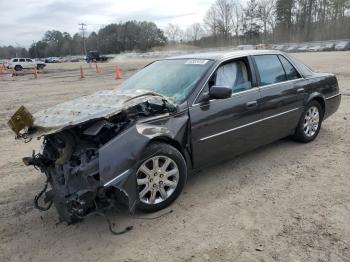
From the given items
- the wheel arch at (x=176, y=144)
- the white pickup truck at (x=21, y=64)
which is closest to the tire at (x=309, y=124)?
the wheel arch at (x=176, y=144)

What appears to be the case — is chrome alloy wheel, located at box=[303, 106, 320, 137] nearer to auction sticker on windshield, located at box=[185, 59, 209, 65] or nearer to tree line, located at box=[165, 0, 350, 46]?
auction sticker on windshield, located at box=[185, 59, 209, 65]

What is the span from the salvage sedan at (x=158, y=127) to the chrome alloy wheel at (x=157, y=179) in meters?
0.01

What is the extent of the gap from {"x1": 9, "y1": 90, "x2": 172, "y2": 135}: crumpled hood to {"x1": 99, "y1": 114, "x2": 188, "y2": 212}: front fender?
276 millimetres

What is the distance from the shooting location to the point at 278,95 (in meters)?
5.15

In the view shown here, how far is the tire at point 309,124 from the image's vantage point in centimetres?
570

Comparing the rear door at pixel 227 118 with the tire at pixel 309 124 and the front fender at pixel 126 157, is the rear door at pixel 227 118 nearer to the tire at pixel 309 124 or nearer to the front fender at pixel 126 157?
the front fender at pixel 126 157

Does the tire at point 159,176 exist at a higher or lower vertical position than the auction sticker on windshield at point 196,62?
lower

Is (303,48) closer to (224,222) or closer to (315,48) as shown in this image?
(315,48)

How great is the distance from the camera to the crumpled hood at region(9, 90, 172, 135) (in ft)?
11.3

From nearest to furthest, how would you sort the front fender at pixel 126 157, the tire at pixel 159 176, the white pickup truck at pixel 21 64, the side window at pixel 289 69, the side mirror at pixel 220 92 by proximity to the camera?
1. the front fender at pixel 126 157
2. the tire at pixel 159 176
3. the side mirror at pixel 220 92
4. the side window at pixel 289 69
5. the white pickup truck at pixel 21 64

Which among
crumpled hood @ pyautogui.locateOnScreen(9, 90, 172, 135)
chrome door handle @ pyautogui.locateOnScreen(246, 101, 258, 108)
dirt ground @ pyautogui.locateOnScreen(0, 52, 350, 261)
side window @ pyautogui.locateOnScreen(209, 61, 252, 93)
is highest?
side window @ pyautogui.locateOnScreen(209, 61, 252, 93)

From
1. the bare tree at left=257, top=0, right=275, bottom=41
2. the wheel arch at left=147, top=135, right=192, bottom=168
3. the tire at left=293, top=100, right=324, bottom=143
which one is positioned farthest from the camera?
the bare tree at left=257, top=0, right=275, bottom=41

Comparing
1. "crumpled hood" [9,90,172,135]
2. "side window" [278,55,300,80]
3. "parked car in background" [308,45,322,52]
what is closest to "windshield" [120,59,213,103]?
"crumpled hood" [9,90,172,135]

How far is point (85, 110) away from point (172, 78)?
135 cm
